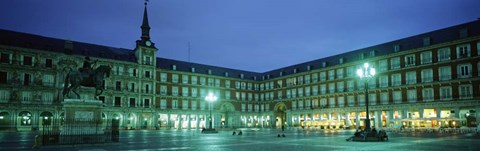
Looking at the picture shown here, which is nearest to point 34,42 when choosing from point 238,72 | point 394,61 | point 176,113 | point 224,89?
point 176,113

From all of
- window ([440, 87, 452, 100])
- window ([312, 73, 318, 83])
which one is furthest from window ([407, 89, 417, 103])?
window ([312, 73, 318, 83])

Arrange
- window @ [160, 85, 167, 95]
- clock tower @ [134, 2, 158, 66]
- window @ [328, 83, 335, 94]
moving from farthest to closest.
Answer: window @ [160, 85, 167, 95] < window @ [328, 83, 335, 94] < clock tower @ [134, 2, 158, 66]

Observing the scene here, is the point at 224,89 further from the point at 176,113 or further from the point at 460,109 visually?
the point at 460,109

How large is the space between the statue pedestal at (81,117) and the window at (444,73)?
46.0 meters

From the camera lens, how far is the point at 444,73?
164ft

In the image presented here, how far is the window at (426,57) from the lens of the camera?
51.8 meters

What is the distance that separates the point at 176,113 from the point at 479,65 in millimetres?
50345

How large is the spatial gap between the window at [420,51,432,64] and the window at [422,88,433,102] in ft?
13.3

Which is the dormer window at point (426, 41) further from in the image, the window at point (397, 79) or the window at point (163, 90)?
the window at point (163, 90)

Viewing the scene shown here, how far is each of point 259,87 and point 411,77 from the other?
3949cm

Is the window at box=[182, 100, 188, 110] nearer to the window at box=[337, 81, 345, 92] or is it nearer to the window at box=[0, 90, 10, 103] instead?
the window at box=[337, 81, 345, 92]

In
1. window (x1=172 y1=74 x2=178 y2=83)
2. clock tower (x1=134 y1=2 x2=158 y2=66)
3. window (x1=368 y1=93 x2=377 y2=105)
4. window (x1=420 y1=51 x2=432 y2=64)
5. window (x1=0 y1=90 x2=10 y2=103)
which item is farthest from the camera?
window (x1=172 y1=74 x2=178 y2=83)

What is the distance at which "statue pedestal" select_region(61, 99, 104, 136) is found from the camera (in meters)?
20.6

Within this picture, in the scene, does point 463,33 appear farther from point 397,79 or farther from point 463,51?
point 397,79
